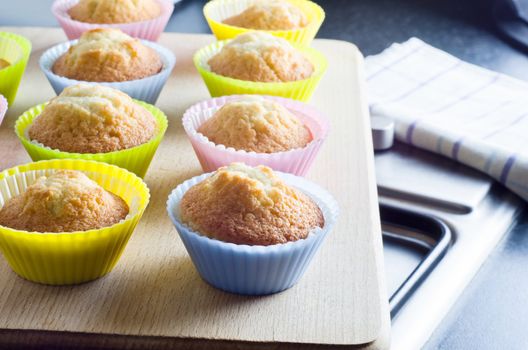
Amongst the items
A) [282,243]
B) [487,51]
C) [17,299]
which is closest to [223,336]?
[282,243]

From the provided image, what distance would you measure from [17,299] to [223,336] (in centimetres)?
26

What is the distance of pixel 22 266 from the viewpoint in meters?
1.10

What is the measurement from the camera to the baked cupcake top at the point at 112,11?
179 cm

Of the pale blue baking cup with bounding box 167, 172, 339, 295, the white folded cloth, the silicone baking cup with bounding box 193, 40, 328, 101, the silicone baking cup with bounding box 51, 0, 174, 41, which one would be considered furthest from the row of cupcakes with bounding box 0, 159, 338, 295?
the silicone baking cup with bounding box 51, 0, 174, 41

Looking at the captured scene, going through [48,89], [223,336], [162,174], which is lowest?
[48,89]

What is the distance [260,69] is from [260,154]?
0.97ft

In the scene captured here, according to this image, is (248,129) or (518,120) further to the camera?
(518,120)

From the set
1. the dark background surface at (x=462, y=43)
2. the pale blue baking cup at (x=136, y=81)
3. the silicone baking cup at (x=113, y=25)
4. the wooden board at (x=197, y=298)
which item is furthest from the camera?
the silicone baking cup at (x=113, y=25)

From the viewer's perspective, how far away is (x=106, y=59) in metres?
1.54

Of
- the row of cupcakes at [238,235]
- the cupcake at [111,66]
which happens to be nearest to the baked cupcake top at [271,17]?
the cupcake at [111,66]

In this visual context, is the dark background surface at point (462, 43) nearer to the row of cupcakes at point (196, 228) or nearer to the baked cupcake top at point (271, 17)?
the row of cupcakes at point (196, 228)

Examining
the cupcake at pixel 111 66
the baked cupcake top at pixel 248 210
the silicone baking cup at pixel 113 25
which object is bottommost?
the silicone baking cup at pixel 113 25

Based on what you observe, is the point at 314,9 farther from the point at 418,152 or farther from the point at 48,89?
the point at 48,89

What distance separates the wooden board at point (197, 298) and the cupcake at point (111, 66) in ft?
0.63
